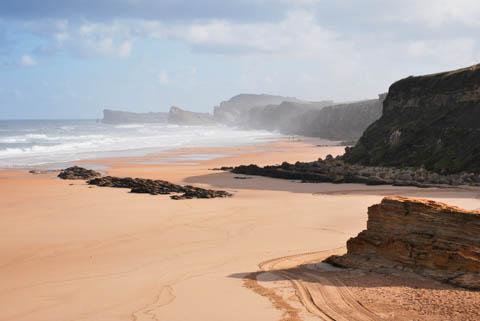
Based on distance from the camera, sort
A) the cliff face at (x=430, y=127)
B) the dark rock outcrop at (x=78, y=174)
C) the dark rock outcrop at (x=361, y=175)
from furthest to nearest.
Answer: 1. the dark rock outcrop at (x=78, y=174)
2. the cliff face at (x=430, y=127)
3. the dark rock outcrop at (x=361, y=175)

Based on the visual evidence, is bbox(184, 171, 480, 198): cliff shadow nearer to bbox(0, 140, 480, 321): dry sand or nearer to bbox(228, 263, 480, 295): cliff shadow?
bbox(0, 140, 480, 321): dry sand

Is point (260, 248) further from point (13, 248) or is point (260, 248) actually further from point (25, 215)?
point (25, 215)

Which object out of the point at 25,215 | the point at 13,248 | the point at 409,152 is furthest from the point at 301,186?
the point at 13,248

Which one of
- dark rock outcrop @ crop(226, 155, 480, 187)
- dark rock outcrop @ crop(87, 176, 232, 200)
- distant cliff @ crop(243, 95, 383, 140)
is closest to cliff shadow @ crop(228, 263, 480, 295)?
dark rock outcrop @ crop(87, 176, 232, 200)

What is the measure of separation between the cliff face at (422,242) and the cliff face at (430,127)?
19.8 meters

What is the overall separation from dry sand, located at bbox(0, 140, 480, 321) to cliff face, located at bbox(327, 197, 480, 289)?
0.49 meters

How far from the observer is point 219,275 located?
10.8 meters

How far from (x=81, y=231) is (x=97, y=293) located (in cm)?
642

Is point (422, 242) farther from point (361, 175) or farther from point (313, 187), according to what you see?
point (361, 175)

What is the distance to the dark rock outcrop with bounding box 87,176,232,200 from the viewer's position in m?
23.0

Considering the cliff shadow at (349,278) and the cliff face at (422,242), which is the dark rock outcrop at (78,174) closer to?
the cliff shadow at (349,278)

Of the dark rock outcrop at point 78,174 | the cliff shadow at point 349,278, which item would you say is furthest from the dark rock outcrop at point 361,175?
the cliff shadow at point 349,278

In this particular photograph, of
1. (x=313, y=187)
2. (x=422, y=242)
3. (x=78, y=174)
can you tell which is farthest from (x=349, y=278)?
(x=78, y=174)

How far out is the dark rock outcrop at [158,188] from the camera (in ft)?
75.4
